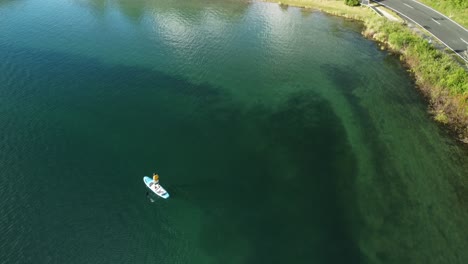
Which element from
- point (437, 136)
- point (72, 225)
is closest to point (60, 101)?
point (72, 225)

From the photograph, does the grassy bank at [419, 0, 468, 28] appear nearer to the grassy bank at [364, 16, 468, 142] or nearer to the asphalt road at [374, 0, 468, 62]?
the asphalt road at [374, 0, 468, 62]

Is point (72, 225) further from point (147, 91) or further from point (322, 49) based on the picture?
point (322, 49)

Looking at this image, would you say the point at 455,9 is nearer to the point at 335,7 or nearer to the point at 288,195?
the point at 335,7

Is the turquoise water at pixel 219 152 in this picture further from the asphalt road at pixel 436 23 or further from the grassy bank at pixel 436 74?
the asphalt road at pixel 436 23

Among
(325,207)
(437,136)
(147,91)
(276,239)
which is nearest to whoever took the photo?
(276,239)

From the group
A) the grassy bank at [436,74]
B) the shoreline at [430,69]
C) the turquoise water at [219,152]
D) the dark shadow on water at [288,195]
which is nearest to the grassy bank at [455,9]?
the shoreline at [430,69]

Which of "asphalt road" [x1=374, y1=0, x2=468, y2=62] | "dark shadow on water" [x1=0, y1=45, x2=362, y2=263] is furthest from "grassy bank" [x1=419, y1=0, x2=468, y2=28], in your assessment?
"dark shadow on water" [x1=0, y1=45, x2=362, y2=263]
